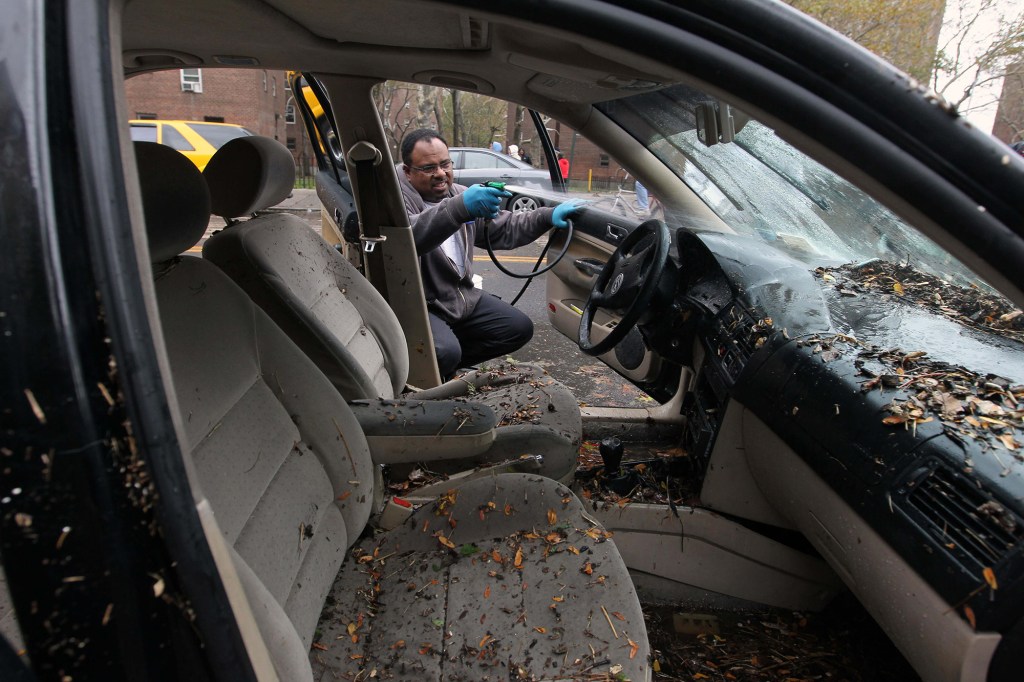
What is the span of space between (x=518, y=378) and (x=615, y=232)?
82 centimetres

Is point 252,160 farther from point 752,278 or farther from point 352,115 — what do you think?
point 752,278

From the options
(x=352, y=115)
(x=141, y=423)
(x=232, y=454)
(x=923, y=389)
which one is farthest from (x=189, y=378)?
(x=352, y=115)

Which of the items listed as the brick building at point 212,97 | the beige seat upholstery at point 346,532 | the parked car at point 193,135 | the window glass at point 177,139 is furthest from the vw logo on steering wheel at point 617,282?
the brick building at point 212,97

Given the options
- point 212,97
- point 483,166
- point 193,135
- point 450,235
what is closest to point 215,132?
point 193,135

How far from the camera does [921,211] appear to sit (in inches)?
31.4

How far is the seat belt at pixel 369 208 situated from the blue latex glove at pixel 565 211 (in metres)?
0.84

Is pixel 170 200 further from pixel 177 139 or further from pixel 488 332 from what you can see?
pixel 177 139

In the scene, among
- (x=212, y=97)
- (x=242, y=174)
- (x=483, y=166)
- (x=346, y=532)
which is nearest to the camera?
(x=346, y=532)

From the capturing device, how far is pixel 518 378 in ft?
9.29

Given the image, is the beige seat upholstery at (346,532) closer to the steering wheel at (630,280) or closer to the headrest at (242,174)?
the headrest at (242,174)

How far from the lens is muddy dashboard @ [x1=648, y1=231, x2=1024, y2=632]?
3.78 ft

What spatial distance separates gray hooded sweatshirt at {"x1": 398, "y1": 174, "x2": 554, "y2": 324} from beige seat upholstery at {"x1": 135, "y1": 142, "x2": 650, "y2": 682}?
1655mm

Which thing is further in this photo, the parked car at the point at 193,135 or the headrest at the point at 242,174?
the parked car at the point at 193,135

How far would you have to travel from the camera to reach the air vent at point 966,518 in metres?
1.10
